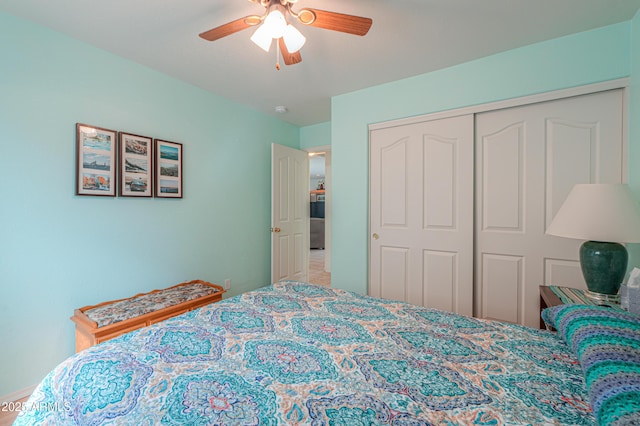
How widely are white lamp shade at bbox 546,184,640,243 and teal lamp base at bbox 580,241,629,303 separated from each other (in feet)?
0.44

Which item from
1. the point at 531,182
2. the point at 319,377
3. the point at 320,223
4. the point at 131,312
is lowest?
the point at 131,312

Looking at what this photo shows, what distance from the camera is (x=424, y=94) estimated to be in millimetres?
2607

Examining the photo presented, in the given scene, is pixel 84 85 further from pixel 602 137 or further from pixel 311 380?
pixel 602 137

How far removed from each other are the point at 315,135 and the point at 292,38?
2.63 m

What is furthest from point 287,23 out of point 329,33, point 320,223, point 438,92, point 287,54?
point 320,223

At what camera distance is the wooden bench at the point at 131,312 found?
183 centimetres

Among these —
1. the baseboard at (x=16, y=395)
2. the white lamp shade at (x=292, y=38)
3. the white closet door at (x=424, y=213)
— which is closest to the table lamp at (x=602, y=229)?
the white closet door at (x=424, y=213)

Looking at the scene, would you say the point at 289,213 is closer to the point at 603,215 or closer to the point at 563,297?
the point at 563,297

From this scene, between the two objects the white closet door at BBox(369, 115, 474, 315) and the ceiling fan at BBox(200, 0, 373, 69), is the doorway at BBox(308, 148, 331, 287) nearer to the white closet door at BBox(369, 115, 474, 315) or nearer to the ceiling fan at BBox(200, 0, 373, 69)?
the white closet door at BBox(369, 115, 474, 315)

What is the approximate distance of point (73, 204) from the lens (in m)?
2.01

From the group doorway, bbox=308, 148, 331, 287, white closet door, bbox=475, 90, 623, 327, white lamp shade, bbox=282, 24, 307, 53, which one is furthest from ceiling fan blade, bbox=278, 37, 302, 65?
doorway, bbox=308, 148, 331, 287

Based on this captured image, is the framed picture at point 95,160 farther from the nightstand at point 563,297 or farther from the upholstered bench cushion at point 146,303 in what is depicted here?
the nightstand at point 563,297

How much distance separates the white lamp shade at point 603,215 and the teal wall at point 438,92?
464 millimetres

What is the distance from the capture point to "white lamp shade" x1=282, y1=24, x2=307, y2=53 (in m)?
1.46
